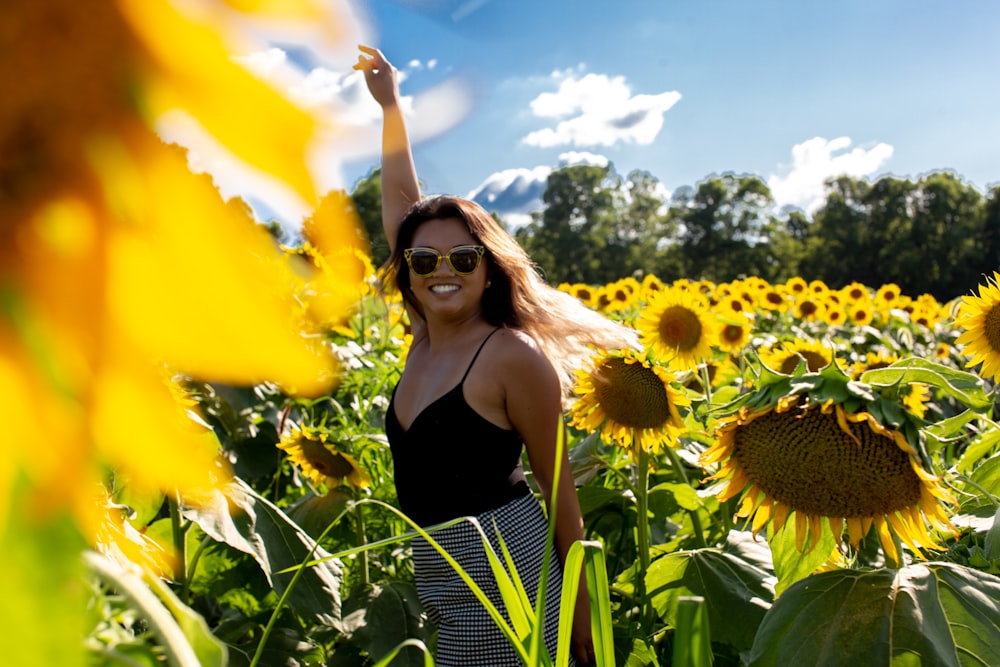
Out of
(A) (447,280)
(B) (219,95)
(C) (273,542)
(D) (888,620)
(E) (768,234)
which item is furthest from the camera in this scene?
(E) (768,234)

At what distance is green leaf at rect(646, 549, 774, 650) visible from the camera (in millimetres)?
1613

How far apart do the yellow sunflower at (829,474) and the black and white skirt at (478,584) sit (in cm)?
70

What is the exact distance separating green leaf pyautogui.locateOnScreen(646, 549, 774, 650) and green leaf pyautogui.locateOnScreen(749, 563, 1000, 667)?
539 millimetres

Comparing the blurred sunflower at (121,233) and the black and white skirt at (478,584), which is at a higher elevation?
the blurred sunflower at (121,233)

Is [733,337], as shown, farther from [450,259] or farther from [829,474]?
[829,474]

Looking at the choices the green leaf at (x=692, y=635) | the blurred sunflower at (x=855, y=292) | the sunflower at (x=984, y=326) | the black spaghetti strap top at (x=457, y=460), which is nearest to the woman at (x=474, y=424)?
the black spaghetti strap top at (x=457, y=460)

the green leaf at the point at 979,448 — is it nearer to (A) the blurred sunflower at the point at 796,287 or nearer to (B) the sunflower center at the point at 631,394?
(B) the sunflower center at the point at 631,394

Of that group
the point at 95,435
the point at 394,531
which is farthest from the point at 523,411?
the point at 95,435

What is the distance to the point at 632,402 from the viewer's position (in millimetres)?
1978

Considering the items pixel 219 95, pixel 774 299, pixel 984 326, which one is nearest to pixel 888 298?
pixel 774 299

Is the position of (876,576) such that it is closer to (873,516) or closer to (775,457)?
(873,516)

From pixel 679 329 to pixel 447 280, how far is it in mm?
1437

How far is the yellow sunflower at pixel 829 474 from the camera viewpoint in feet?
3.56

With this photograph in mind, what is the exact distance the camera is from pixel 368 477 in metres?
2.33
